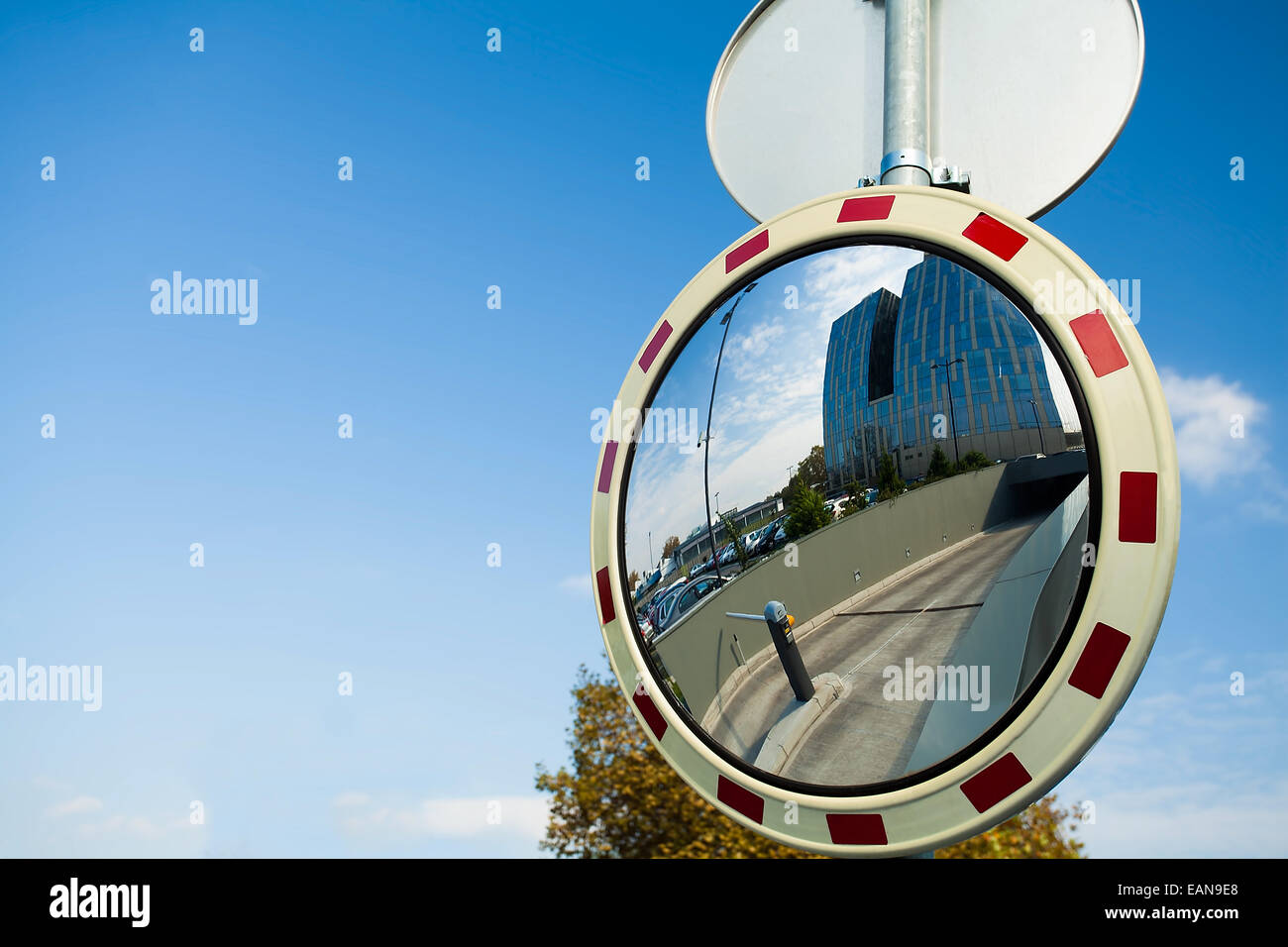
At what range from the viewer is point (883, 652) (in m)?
1.46

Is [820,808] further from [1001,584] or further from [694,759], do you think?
[1001,584]

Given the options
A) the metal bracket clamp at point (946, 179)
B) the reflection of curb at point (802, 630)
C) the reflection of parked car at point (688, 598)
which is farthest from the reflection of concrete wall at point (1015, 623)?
the metal bracket clamp at point (946, 179)

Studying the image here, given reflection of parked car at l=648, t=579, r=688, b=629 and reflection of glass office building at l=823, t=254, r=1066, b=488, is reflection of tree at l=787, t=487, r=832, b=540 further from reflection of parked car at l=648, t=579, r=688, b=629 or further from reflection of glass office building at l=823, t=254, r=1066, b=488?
reflection of parked car at l=648, t=579, r=688, b=629

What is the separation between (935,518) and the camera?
1.48 m

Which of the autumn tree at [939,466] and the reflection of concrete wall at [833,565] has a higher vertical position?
the autumn tree at [939,466]

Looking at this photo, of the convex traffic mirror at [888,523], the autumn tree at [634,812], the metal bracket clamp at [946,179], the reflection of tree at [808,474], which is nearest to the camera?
the convex traffic mirror at [888,523]

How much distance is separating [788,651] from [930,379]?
1.89 feet

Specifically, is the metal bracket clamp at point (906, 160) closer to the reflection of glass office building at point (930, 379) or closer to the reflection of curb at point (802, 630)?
the reflection of glass office building at point (930, 379)

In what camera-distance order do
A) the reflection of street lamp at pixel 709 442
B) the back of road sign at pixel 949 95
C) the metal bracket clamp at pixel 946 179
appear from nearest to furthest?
the reflection of street lamp at pixel 709 442
the metal bracket clamp at pixel 946 179
the back of road sign at pixel 949 95

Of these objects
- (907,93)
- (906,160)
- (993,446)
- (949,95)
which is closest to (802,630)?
(993,446)

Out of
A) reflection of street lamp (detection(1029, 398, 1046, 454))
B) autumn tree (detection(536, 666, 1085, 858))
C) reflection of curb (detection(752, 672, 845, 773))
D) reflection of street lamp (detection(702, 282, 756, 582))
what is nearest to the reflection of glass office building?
reflection of street lamp (detection(1029, 398, 1046, 454))

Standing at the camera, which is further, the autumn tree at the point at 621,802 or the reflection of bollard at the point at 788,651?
the autumn tree at the point at 621,802

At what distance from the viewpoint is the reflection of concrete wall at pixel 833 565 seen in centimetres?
146
